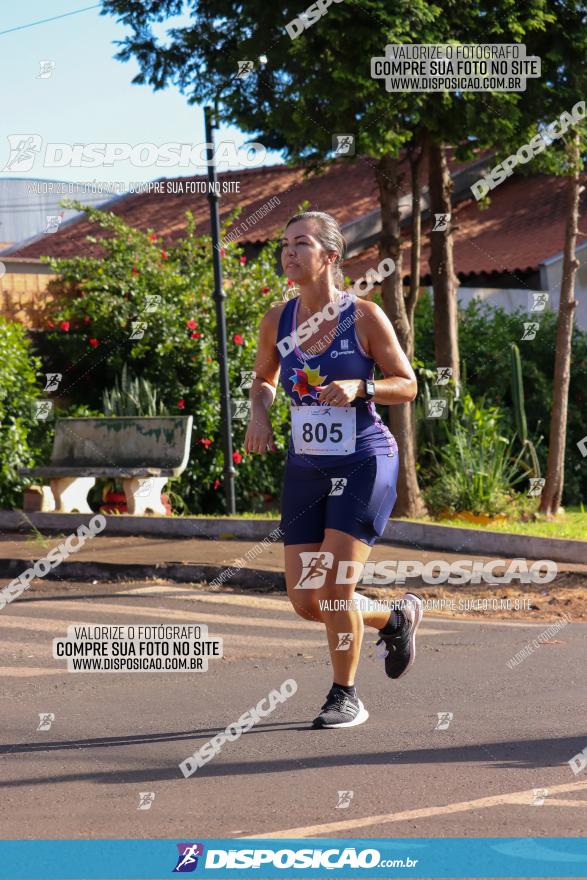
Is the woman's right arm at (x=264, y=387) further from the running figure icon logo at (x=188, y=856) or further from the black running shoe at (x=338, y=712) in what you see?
the running figure icon logo at (x=188, y=856)

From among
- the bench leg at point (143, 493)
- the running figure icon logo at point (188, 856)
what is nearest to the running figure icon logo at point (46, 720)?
the running figure icon logo at point (188, 856)

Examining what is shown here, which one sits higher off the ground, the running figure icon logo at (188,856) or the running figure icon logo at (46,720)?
the running figure icon logo at (188,856)

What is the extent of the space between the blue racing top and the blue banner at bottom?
196 cm

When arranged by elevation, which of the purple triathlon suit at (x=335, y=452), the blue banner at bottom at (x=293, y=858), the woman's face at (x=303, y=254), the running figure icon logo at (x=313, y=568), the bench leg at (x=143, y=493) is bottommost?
the bench leg at (x=143, y=493)

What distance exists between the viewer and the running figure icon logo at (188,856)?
3.73 m

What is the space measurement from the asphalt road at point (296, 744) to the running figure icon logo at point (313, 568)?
640 millimetres

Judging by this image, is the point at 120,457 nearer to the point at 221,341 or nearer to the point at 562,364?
the point at 221,341

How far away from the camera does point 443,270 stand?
14.3m

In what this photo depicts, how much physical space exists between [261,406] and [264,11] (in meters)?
6.73

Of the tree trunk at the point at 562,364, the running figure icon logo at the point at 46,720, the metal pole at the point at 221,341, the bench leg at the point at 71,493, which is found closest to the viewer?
the running figure icon logo at the point at 46,720

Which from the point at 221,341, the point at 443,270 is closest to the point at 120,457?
the point at 221,341

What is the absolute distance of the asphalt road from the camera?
4.20m

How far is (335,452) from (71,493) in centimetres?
882

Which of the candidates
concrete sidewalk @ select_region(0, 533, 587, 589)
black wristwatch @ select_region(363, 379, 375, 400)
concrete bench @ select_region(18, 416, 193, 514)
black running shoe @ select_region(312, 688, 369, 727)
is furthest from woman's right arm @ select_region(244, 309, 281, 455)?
concrete bench @ select_region(18, 416, 193, 514)
